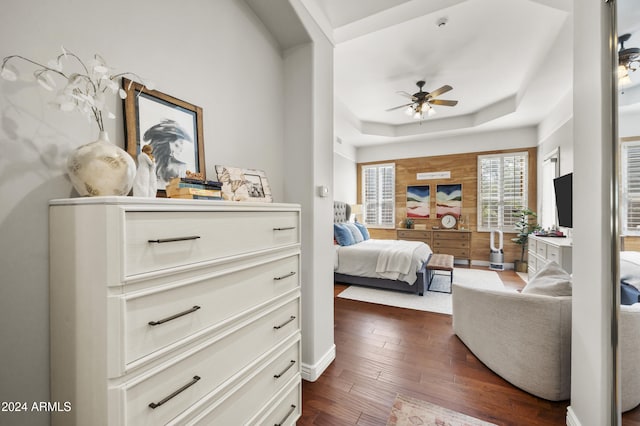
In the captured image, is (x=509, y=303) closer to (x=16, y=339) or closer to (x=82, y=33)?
(x=16, y=339)

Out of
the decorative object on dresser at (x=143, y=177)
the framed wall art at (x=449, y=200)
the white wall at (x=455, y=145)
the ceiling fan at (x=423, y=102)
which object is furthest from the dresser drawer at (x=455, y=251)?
the decorative object on dresser at (x=143, y=177)

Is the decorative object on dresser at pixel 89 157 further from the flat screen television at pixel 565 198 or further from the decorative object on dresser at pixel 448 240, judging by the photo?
the decorative object on dresser at pixel 448 240

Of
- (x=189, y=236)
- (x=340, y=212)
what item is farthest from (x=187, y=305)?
(x=340, y=212)

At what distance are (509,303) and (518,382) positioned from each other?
0.55m

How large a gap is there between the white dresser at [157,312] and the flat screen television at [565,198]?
10.0ft

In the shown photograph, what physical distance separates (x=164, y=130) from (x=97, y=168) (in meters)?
0.51

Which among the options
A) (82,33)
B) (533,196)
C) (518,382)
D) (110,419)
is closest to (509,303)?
(518,382)

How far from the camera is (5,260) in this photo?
86 cm

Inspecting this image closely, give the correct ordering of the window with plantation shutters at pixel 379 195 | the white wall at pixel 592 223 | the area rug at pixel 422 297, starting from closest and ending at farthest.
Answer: the white wall at pixel 592 223 < the area rug at pixel 422 297 < the window with plantation shutters at pixel 379 195

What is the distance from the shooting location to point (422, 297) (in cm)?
387

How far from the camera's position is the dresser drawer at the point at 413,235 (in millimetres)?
6285

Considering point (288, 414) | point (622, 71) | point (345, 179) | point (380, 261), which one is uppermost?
point (345, 179)

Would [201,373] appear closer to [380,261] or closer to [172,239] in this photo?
[172,239]

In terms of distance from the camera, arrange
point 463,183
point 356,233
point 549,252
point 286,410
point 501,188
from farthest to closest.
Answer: point 463,183 → point 501,188 → point 356,233 → point 549,252 → point 286,410
